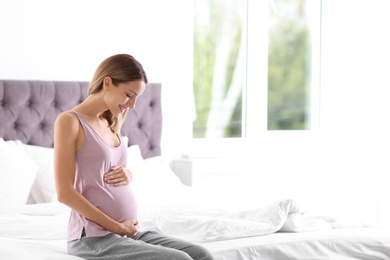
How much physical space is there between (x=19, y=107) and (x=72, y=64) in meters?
0.51

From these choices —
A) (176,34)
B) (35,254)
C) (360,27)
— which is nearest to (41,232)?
(35,254)

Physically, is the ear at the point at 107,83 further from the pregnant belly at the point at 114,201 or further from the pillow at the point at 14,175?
the pillow at the point at 14,175

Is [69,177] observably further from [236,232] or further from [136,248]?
[236,232]

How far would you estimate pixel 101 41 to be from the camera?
4.74 meters

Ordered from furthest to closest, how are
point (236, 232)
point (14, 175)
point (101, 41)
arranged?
point (101, 41) → point (14, 175) → point (236, 232)

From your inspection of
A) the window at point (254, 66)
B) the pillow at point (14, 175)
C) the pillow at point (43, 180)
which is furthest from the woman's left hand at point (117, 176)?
the window at point (254, 66)

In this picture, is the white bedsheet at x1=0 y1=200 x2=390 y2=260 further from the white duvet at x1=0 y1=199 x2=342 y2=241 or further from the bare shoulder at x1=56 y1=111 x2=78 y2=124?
the bare shoulder at x1=56 y1=111 x2=78 y2=124

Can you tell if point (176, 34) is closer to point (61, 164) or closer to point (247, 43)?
point (247, 43)

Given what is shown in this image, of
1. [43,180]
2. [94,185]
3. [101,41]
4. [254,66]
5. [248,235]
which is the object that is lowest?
[248,235]

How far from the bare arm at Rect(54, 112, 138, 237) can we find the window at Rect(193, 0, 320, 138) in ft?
9.46

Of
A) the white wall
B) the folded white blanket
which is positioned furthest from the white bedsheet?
the white wall

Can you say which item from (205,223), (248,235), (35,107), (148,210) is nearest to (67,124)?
(205,223)

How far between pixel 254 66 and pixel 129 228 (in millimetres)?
3271

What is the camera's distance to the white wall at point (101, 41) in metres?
4.38
